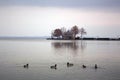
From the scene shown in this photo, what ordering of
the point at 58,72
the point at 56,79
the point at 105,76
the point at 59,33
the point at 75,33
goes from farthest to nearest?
the point at 59,33 < the point at 75,33 < the point at 58,72 < the point at 105,76 < the point at 56,79

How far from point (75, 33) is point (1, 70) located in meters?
81.2

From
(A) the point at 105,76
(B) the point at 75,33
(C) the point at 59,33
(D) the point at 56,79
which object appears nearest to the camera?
(D) the point at 56,79

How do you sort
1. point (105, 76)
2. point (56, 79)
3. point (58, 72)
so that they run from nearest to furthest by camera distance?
1. point (56, 79)
2. point (105, 76)
3. point (58, 72)

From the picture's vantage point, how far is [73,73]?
14602 mm

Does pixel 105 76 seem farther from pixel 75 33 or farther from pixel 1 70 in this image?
pixel 75 33

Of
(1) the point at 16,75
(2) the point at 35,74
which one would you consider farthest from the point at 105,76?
(1) the point at 16,75

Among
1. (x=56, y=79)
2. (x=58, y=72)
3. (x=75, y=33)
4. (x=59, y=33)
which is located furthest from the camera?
(x=59, y=33)

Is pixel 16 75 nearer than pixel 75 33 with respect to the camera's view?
Yes

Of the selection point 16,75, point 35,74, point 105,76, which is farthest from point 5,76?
point 105,76

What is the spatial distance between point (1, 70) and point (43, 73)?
2456 mm

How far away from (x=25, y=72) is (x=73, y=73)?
8.55 feet

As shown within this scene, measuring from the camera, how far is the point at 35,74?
562 inches

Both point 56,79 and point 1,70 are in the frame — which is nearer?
point 56,79

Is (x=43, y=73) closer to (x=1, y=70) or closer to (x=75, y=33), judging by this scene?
(x=1, y=70)
